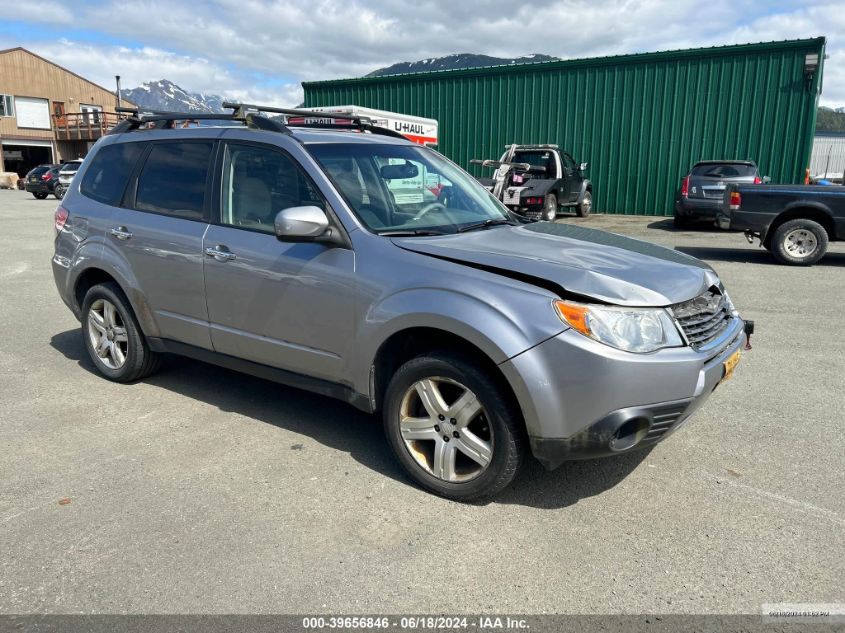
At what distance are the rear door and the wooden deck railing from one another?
48066 millimetres

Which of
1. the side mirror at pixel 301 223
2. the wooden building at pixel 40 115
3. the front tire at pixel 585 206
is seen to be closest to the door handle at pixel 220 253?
the side mirror at pixel 301 223

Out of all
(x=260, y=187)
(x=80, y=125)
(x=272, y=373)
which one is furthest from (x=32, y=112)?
(x=272, y=373)

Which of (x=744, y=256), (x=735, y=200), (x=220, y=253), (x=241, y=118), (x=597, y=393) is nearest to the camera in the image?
(x=597, y=393)

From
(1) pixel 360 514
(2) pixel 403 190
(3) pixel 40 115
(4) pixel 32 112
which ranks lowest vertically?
(1) pixel 360 514

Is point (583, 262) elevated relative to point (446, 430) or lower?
elevated

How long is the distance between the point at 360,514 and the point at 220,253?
1.81m

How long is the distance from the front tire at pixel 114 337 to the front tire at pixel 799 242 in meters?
9.47

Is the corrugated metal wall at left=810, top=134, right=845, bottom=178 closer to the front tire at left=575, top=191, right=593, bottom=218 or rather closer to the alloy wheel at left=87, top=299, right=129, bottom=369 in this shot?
the front tire at left=575, top=191, right=593, bottom=218

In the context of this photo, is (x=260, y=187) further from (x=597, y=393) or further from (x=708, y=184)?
(x=708, y=184)

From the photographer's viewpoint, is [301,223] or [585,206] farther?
[585,206]

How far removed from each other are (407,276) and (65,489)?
2072 mm

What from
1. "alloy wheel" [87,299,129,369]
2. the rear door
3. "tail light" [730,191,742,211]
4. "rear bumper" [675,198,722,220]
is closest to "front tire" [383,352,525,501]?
the rear door

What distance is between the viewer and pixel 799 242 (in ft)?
34.3

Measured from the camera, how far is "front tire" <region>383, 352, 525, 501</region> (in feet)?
10.1
